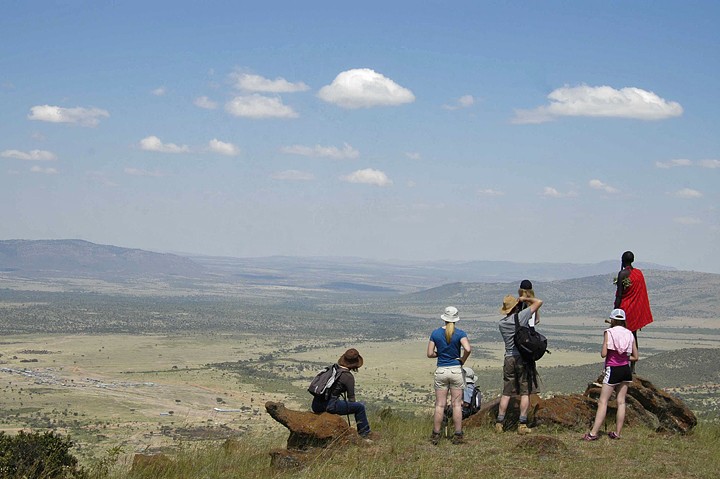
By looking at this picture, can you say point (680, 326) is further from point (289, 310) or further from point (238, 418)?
point (238, 418)

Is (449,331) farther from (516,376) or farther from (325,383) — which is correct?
(325,383)

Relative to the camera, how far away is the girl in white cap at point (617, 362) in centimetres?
1274

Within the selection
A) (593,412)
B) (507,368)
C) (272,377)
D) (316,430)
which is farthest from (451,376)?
(272,377)

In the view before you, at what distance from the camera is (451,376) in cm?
1277

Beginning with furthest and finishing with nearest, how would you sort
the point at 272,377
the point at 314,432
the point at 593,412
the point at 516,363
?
the point at 272,377 < the point at 593,412 < the point at 516,363 < the point at 314,432

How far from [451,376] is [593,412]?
3.42 meters

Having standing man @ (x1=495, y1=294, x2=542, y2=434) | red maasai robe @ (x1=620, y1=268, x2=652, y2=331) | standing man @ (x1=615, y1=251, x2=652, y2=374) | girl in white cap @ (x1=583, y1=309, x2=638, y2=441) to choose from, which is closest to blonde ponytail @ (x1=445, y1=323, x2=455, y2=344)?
standing man @ (x1=495, y1=294, x2=542, y2=434)

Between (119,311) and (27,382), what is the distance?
8380 cm

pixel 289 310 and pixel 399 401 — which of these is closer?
pixel 399 401

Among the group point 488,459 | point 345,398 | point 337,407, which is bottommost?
point 488,459

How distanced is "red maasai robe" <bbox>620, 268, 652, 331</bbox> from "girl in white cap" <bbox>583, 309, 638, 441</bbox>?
0.89 m

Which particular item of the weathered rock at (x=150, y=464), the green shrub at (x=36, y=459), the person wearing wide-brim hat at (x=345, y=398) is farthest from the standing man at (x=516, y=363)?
the green shrub at (x=36, y=459)

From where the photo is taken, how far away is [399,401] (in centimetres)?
4984

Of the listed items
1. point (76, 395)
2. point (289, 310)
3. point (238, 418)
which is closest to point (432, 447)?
point (238, 418)
